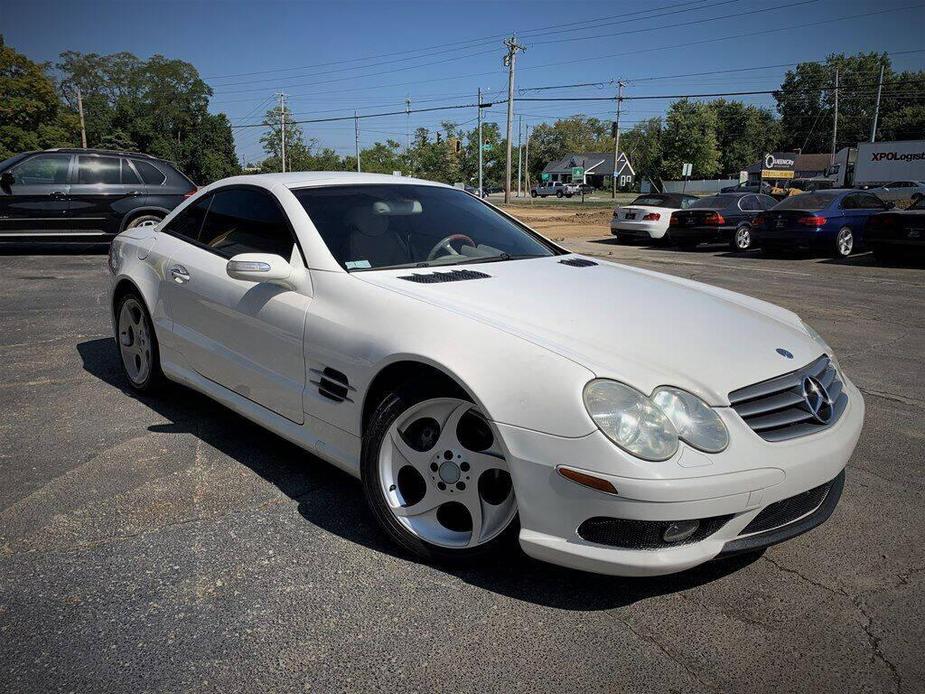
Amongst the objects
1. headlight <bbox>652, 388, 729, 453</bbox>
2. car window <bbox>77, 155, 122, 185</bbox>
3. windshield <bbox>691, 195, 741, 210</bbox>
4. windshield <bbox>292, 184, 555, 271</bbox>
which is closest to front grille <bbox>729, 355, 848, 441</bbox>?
headlight <bbox>652, 388, 729, 453</bbox>

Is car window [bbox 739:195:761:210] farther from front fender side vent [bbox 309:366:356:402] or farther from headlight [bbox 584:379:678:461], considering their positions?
headlight [bbox 584:379:678:461]

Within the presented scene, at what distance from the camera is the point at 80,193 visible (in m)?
12.6

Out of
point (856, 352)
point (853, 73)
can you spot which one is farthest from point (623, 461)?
point (853, 73)

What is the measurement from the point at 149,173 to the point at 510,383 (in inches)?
482

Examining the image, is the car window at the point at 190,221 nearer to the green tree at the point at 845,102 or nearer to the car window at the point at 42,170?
the car window at the point at 42,170

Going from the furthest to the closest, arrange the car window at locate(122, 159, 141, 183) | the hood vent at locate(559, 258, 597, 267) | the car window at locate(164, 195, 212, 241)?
the car window at locate(122, 159, 141, 183) < the car window at locate(164, 195, 212, 241) < the hood vent at locate(559, 258, 597, 267)

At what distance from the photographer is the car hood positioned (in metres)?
2.53

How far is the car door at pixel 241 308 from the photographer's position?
3.34 metres

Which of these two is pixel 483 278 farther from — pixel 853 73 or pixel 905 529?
pixel 853 73

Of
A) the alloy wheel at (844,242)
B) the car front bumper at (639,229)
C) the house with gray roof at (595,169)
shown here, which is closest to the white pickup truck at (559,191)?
the house with gray roof at (595,169)

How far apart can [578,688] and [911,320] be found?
7734 millimetres

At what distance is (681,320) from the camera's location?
3000mm

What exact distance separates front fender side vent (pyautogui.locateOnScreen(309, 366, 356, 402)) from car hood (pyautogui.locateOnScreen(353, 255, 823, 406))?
42 cm

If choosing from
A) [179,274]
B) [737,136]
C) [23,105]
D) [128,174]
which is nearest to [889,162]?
[128,174]
